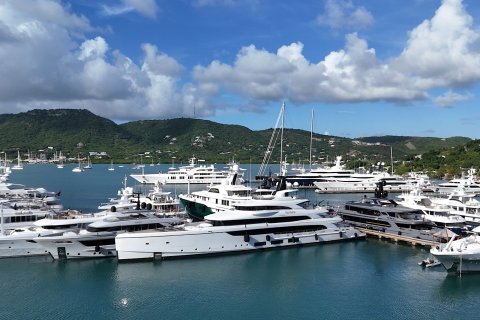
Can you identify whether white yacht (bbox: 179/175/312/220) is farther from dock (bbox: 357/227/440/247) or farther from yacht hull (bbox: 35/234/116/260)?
yacht hull (bbox: 35/234/116/260)

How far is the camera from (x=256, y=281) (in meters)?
30.9

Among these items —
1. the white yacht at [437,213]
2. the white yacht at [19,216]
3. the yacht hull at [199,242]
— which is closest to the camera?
the yacht hull at [199,242]

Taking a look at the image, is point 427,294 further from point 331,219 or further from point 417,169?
point 417,169

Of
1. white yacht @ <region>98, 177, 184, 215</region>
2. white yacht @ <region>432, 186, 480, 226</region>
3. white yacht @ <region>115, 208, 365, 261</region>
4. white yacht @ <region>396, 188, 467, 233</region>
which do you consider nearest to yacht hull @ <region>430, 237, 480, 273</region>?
white yacht @ <region>396, 188, 467, 233</region>

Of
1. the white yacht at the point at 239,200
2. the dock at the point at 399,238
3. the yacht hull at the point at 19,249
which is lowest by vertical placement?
the dock at the point at 399,238

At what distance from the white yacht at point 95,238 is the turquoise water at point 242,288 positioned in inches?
35.5

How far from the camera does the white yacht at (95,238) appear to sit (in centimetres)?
3428

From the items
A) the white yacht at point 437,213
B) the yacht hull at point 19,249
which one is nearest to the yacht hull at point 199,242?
the yacht hull at point 19,249

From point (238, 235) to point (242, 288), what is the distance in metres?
7.37

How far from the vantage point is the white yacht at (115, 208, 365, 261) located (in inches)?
1324

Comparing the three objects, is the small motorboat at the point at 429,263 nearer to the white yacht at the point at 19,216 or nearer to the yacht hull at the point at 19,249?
the yacht hull at the point at 19,249

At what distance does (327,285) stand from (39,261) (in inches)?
832

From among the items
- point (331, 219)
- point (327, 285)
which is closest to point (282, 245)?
point (331, 219)

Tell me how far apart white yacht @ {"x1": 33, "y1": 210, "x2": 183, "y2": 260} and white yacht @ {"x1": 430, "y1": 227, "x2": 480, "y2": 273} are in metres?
20.3
